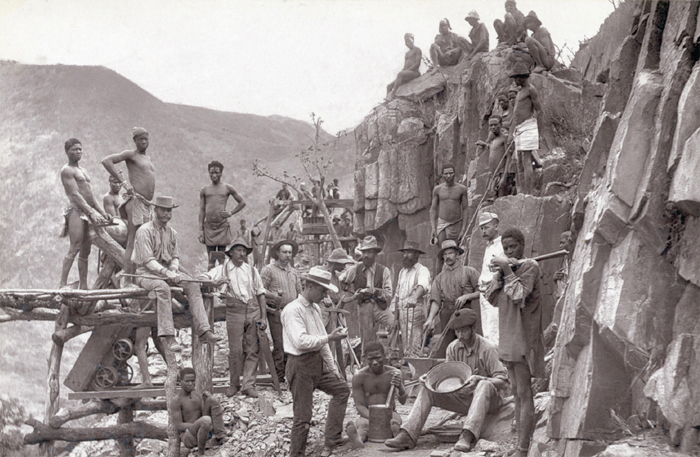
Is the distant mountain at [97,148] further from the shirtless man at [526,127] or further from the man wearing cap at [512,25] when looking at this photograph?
the shirtless man at [526,127]

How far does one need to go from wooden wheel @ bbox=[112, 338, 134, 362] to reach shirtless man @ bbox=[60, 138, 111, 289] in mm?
1455

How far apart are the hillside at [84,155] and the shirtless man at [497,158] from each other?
→ 19.3 metres

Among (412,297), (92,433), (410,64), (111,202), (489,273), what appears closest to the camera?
(489,273)

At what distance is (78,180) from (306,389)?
17.6 ft

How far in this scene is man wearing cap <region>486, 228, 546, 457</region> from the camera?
21.3 feet

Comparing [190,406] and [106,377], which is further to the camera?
[106,377]

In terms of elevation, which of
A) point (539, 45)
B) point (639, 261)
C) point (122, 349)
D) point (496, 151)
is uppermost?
point (539, 45)

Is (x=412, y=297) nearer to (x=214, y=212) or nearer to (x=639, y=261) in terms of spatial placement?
(x=214, y=212)

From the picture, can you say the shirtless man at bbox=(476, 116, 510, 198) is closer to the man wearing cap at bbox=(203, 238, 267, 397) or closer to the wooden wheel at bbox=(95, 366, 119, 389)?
the man wearing cap at bbox=(203, 238, 267, 397)

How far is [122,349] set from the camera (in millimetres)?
11922

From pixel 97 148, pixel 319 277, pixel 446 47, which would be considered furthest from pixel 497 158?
pixel 97 148

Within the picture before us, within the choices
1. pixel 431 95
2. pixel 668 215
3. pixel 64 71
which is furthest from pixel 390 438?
pixel 64 71

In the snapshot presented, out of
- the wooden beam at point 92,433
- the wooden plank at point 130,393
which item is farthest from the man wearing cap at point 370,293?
the wooden beam at point 92,433

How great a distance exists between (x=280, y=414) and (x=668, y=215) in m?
6.58
